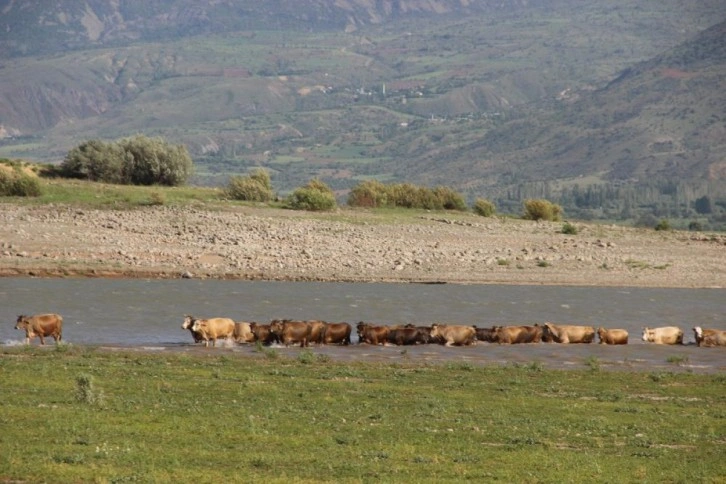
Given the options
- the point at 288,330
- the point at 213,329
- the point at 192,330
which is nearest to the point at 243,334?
the point at 213,329

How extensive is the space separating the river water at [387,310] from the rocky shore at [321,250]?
3.22 ft

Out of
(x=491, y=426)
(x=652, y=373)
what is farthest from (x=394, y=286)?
(x=491, y=426)

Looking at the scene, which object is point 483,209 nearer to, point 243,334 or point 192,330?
point 243,334

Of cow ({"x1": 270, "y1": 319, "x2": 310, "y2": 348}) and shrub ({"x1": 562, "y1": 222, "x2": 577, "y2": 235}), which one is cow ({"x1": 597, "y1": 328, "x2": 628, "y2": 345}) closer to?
cow ({"x1": 270, "y1": 319, "x2": 310, "y2": 348})

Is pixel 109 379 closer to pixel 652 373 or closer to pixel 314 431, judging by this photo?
pixel 314 431

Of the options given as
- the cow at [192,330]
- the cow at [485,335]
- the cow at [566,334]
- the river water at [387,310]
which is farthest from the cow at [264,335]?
the cow at [566,334]

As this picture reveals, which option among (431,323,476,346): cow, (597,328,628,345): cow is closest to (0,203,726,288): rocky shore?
(597,328,628,345): cow

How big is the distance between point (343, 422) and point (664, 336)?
14639mm

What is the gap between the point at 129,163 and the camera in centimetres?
5575

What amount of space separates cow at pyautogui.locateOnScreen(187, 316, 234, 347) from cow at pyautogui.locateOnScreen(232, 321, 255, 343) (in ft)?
0.72

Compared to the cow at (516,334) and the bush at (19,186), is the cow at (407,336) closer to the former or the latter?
the cow at (516,334)

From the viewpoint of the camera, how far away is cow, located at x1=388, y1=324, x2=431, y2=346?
2972 centimetres

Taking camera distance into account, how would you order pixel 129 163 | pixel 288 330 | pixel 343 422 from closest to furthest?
pixel 343 422
pixel 288 330
pixel 129 163

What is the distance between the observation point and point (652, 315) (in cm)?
3666
